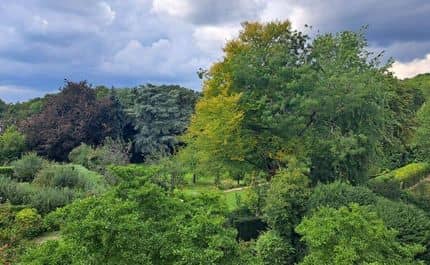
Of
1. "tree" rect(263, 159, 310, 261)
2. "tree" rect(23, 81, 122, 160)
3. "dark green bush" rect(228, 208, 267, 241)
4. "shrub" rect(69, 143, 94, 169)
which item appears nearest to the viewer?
"tree" rect(263, 159, 310, 261)

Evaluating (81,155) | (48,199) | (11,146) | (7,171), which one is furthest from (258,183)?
(11,146)

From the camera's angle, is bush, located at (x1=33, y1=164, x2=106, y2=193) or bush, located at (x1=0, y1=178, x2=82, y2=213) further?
bush, located at (x1=33, y1=164, x2=106, y2=193)

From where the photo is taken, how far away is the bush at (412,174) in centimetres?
3284

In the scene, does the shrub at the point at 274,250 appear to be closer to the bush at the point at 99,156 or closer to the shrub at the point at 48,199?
the shrub at the point at 48,199

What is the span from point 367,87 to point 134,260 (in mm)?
18064

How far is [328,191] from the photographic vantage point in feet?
60.5

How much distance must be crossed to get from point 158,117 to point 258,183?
2539cm

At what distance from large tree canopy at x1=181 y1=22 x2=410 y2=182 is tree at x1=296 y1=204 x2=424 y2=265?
1126 cm

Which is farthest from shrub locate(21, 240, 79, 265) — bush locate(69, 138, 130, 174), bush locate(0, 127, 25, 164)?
bush locate(0, 127, 25, 164)

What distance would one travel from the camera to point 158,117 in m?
45.8

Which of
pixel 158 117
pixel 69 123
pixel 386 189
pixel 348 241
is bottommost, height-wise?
pixel 348 241

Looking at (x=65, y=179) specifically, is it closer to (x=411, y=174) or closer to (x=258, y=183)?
(x=258, y=183)

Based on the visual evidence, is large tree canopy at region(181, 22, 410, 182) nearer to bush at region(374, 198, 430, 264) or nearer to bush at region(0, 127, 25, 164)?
bush at region(374, 198, 430, 264)

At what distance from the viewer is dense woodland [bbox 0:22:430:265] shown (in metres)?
8.20
